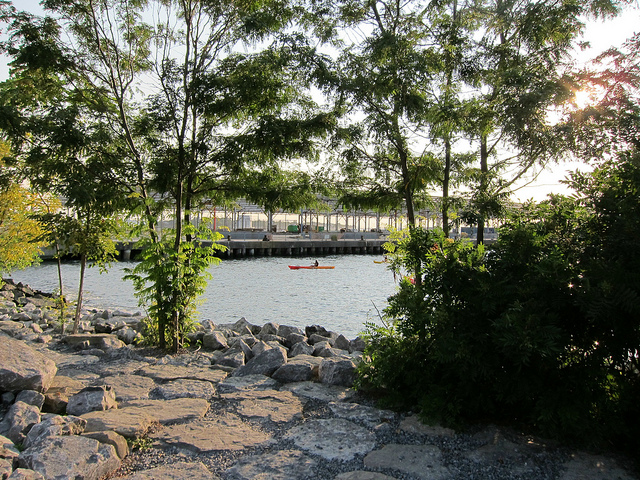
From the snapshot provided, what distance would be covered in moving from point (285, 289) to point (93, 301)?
376 inches

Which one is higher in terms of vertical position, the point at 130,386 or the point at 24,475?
the point at 24,475

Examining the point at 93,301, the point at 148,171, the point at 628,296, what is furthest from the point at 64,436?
the point at 93,301

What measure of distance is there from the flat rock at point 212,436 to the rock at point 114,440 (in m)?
0.34

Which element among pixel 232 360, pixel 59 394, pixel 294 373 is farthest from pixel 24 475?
pixel 232 360

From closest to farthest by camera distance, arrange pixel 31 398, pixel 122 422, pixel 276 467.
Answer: pixel 276 467 < pixel 122 422 < pixel 31 398

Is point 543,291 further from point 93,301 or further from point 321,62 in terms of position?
point 93,301

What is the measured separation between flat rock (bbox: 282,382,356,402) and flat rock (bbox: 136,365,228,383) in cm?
101

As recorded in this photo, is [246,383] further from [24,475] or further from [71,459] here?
[24,475]

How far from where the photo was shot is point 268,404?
4.96 meters

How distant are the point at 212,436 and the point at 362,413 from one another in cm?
145

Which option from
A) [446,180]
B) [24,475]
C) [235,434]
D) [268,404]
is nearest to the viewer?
[24,475]

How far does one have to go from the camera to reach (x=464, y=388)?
165 inches

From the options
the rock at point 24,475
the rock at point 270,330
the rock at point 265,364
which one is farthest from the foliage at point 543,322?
the rock at point 270,330

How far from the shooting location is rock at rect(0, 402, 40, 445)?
377 centimetres
